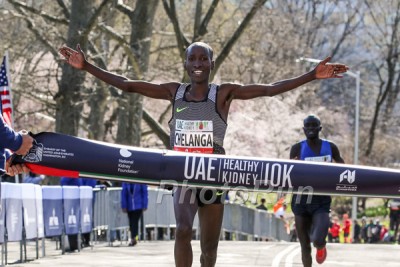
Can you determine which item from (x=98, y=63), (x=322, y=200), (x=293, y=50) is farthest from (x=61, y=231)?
(x=293, y=50)

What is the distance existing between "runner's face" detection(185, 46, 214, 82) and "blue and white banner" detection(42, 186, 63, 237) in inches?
320

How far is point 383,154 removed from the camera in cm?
6962

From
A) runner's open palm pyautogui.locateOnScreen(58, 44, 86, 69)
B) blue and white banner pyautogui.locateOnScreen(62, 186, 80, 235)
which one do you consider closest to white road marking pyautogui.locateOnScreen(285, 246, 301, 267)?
blue and white banner pyautogui.locateOnScreen(62, 186, 80, 235)

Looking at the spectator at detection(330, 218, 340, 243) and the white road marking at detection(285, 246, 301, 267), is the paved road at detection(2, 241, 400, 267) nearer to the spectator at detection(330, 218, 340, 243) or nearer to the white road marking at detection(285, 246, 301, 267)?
the white road marking at detection(285, 246, 301, 267)

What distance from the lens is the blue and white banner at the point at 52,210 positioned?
18.0 metres

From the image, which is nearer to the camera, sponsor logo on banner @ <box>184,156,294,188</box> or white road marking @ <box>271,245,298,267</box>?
sponsor logo on banner @ <box>184,156,294,188</box>

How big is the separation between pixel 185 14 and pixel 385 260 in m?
34.5

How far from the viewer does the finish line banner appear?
1018cm

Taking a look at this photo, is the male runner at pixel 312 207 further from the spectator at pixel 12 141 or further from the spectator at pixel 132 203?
the spectator at pixel 132 203

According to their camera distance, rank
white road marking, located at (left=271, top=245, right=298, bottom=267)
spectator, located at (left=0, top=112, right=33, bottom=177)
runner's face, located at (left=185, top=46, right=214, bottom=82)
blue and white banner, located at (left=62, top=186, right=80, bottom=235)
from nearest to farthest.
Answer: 1. spectator, located at (left=0, top=112, right=33, bottom=177)
2. runner's face, located at (left=185, top=46, right=214, bottom=82)
3. white road marking, located at (left=271, top=245, right=298, bottom=267)
4. blue and white banner, located at (left=62, top=186, right=80, bottom=235)

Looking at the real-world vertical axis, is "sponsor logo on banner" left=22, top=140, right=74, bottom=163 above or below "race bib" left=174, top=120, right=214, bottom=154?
below

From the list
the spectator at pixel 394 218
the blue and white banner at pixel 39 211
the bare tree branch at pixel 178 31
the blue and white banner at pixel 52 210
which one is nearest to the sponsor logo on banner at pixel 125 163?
the blue and white banner at pixel 39 211

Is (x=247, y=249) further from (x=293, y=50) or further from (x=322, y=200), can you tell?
(x=293, y=50)

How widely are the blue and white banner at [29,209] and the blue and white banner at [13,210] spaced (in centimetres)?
22
